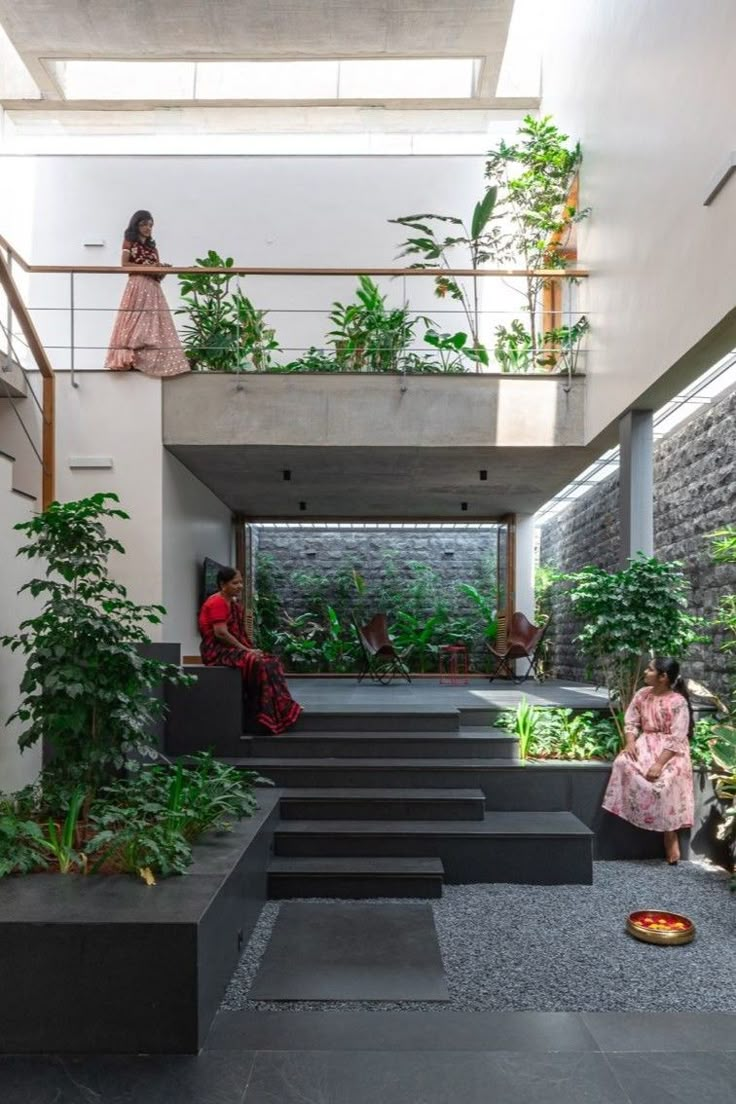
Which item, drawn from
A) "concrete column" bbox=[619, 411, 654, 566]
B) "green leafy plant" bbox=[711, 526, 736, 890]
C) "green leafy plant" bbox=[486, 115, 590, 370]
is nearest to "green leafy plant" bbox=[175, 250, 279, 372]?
"green leafy plant" bbox=[486, 115, 590, 370]

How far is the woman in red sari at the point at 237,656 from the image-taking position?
19.6 ft

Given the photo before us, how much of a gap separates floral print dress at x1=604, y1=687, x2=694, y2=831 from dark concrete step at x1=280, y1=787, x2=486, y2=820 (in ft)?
2.79

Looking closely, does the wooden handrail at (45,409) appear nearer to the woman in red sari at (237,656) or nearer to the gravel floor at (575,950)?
the woman in red sari at (237,656)

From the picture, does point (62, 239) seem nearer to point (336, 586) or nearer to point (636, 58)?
point (336, 586)

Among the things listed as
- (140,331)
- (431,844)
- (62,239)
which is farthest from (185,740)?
(62,239)

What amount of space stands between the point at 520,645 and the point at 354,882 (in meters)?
5.03

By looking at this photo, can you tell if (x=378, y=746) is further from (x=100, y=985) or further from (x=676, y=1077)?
(x=676, y=1077)

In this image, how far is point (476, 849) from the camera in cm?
489

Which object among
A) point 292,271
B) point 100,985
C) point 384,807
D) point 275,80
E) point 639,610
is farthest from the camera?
point 275,80

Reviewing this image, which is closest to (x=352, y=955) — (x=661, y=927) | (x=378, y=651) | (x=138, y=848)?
(x=138, y=848)

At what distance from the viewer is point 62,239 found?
989cm

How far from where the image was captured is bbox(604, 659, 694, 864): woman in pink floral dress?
5016 millimetres

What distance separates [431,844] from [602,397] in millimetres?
3487

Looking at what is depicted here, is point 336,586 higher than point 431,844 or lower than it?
higher
